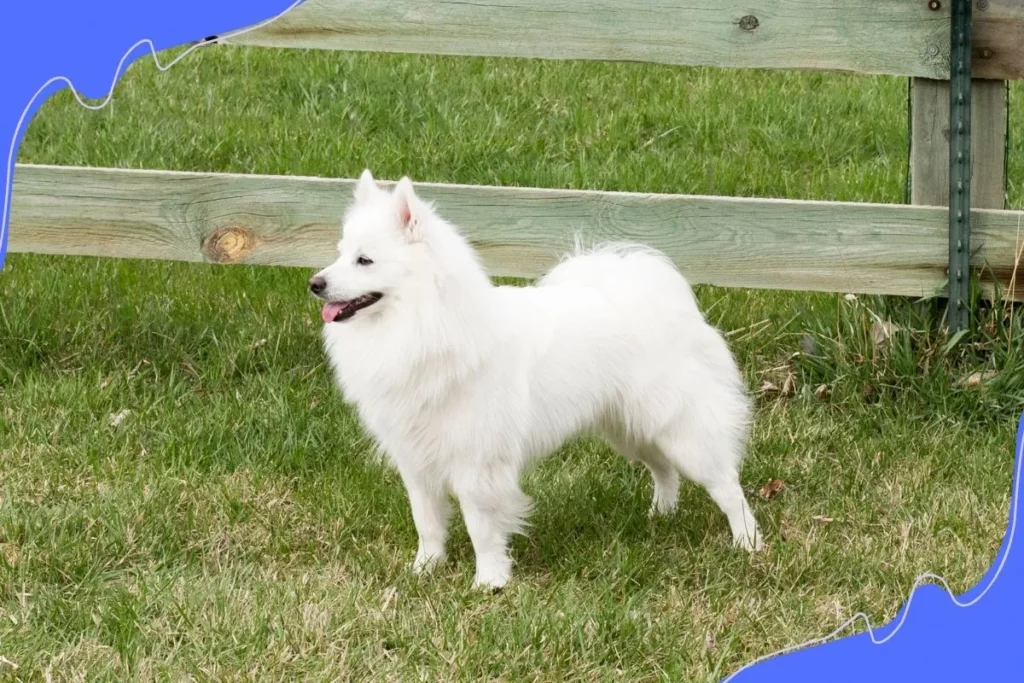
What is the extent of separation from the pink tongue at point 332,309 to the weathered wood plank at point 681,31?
1.16m

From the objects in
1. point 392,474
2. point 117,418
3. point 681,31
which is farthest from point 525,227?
point 117,418

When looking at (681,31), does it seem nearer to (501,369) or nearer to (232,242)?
(501,369)

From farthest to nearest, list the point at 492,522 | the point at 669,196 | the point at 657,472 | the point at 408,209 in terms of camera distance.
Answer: the point at 669,196 < the point at 657,472 < the point at 492,522 < the point at 408,209

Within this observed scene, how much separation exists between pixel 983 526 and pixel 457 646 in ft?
4.95

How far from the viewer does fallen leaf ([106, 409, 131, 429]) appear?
443 centimetres

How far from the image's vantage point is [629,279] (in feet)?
12.2

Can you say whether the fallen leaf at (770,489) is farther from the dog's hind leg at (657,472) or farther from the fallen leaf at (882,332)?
the fallen leaf at (882,332)

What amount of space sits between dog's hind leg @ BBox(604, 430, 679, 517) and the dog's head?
915mm

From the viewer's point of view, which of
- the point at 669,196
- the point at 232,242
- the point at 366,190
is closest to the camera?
the point at 366,190

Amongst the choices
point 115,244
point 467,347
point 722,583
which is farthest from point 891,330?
point 115,244

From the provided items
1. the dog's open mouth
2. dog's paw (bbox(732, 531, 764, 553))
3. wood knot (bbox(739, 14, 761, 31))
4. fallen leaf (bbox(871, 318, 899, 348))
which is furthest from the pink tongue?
fallen leaf (bbox(871, 318, 899, 348))

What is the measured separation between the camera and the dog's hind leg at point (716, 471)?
369cm

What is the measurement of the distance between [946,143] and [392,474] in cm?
196

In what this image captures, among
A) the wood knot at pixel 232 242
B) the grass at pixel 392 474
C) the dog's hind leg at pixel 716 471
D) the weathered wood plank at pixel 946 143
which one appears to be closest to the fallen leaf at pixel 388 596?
the grass at pixel 392 474
